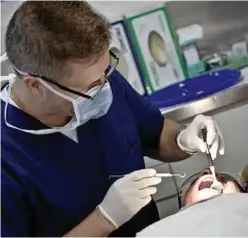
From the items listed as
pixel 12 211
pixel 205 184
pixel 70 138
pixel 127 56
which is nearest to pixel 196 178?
pixel 205 184

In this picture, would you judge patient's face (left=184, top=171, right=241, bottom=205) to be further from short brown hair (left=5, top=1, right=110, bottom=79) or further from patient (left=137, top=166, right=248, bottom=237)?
short brown hair (left=5, top=1, right=110, bottom=79)

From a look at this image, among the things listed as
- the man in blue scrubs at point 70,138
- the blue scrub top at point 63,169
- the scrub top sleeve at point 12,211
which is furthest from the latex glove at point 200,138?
the scrub top sleeve at point 12,211

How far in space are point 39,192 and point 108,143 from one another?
0.21 m

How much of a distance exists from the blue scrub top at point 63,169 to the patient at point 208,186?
0.29 feet

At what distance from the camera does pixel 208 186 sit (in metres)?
1.08

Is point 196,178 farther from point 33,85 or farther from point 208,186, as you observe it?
point 33,85

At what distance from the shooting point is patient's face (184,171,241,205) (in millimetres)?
1043

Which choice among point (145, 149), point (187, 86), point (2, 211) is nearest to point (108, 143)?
point (145, 149)

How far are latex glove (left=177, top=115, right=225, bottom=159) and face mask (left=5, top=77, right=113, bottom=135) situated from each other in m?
0.21

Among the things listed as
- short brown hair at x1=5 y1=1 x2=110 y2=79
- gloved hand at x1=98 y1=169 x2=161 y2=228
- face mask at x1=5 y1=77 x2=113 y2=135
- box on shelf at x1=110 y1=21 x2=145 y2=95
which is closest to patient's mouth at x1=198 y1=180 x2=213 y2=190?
gloved hand at x1=98 y1=169 x2=161 y2=228

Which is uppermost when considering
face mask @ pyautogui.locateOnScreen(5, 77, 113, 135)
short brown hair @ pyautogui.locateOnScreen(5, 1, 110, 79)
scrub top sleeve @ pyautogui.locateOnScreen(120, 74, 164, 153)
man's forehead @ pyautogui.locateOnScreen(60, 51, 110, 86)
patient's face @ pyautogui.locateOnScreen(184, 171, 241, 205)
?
short brown hair @ pyautogui.locateOnScreen(5, 1, 110, 79)

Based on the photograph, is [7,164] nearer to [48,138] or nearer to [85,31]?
[48,138]

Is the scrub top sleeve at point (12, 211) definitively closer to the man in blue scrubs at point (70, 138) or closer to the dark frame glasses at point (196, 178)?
the man in blue scrubs at point (70, 138)

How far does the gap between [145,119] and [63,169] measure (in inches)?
11.7
